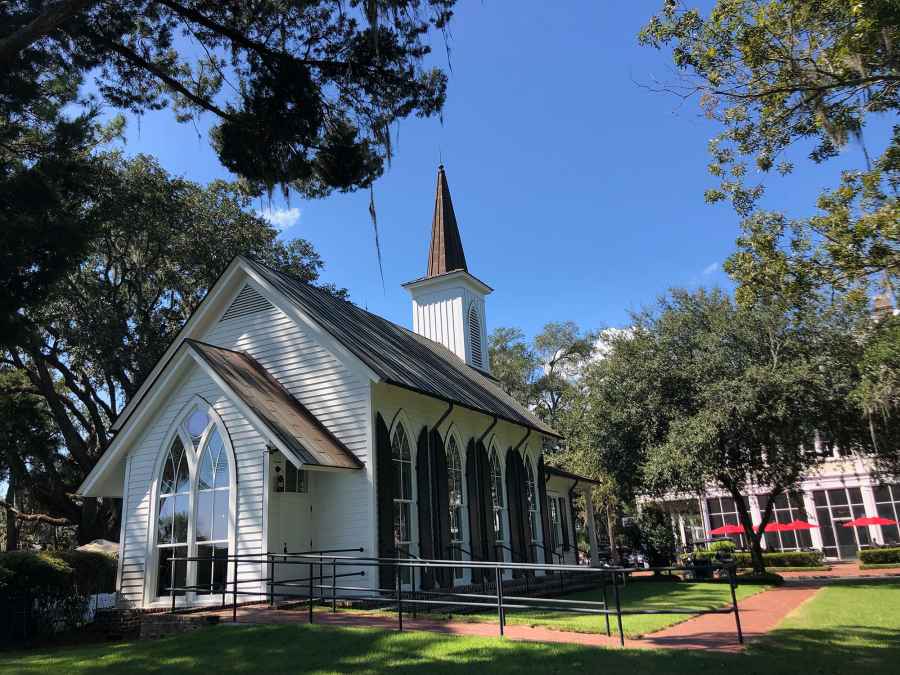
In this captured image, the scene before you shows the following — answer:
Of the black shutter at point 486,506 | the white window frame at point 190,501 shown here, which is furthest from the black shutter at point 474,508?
the white window frame at point 190,501

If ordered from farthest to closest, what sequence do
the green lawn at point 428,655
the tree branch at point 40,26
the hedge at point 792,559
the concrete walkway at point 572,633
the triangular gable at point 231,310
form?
the hedge at point 792,559, the triangular gable at point 231,310, the concrete walkway at point 572,633, the tree branch at point 40,26, the green lawn at point 428,655

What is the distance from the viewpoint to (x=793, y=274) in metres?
11.9

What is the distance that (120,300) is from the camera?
2830 centimetres

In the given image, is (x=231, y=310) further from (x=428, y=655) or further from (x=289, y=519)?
(x=428, y=655)

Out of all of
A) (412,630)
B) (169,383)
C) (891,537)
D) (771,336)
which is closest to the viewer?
(412,630)

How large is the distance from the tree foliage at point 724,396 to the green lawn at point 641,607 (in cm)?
417

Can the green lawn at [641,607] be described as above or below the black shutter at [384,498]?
below

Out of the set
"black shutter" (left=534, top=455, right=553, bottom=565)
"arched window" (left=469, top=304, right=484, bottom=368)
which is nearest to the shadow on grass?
"black shutter" (left=534, top=455, right=553, bottom=565)

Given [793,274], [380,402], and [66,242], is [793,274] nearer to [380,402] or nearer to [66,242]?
[380,402]

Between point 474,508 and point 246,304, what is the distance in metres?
8.05

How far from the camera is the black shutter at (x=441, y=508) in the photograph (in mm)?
15460

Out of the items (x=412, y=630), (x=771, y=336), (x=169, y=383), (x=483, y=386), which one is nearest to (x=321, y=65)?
(x=169, y=383)

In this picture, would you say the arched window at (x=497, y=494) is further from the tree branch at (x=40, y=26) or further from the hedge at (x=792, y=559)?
the hedge at (x=792, y=559)

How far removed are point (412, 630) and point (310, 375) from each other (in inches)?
290
